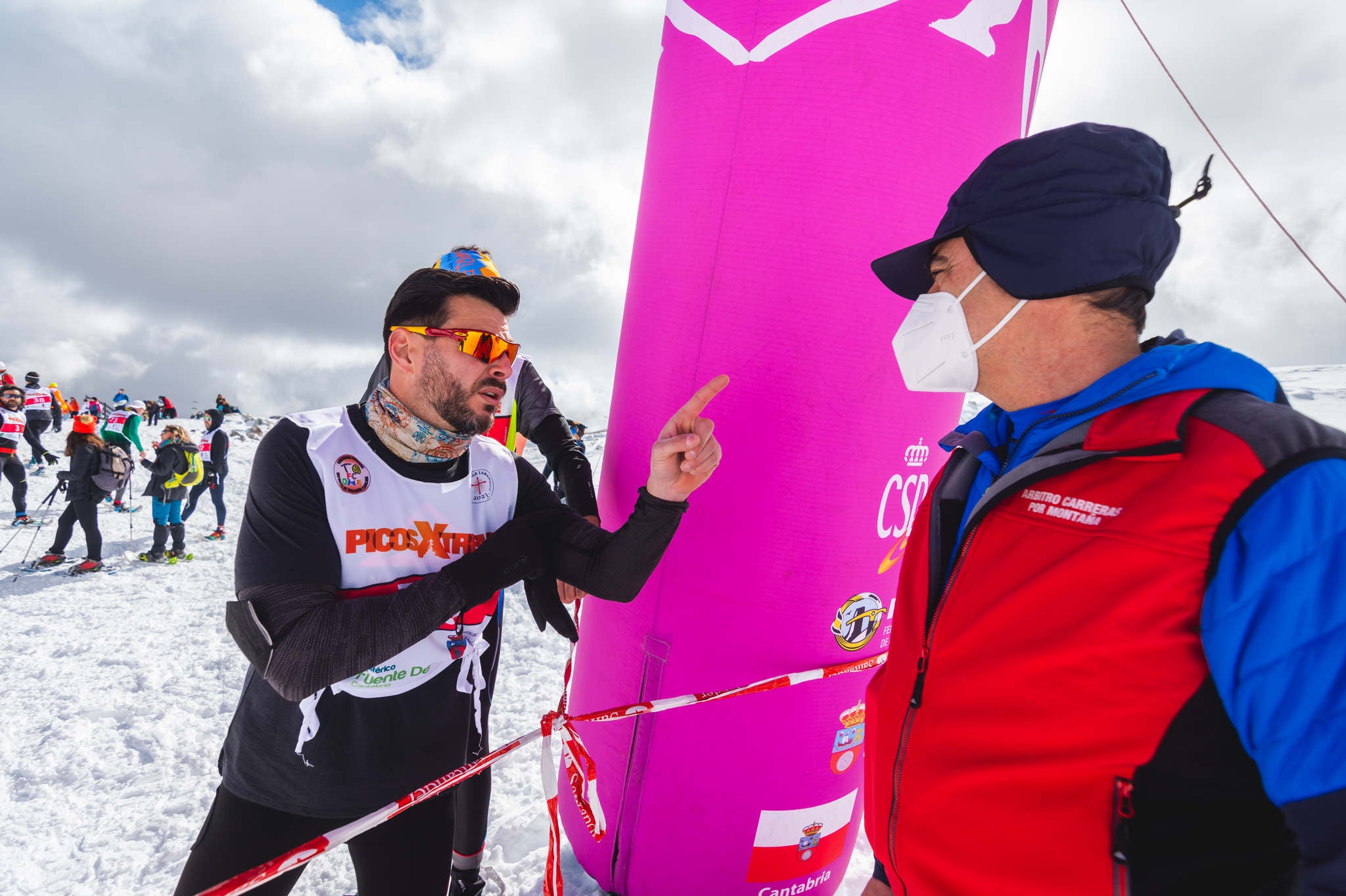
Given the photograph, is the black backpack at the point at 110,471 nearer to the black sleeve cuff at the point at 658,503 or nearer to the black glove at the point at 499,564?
the black glove at the point at 499,564

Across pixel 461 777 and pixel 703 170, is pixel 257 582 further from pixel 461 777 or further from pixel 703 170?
pixel 703 170

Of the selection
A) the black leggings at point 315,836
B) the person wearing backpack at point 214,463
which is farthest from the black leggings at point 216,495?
the black leggings at point 315,836

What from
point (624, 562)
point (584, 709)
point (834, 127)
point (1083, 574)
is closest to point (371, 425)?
point (624, 562)

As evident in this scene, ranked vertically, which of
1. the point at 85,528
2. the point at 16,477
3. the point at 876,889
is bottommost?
the point at 85,528

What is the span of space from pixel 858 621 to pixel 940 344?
4.00 feet

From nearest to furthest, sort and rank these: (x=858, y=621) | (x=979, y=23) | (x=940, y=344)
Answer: (x=940, y=344), (x=979, y=23), (x=858, y=621)

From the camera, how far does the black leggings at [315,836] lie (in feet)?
5.61

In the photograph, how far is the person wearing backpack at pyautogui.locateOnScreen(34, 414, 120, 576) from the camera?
23.9ft

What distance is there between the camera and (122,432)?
841 centimetres

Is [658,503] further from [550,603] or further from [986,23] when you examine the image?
[986,23]

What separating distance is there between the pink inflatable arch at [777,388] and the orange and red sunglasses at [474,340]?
0.61 metres

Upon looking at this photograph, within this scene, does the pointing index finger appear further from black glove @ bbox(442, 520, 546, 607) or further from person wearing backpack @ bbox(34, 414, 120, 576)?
person wearing backpack @ bbox(34, 414, 120, 576)

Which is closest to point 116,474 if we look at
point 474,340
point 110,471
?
point 110,471

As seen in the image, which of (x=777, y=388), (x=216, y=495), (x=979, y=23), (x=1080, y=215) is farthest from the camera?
(x=216, y=495)
